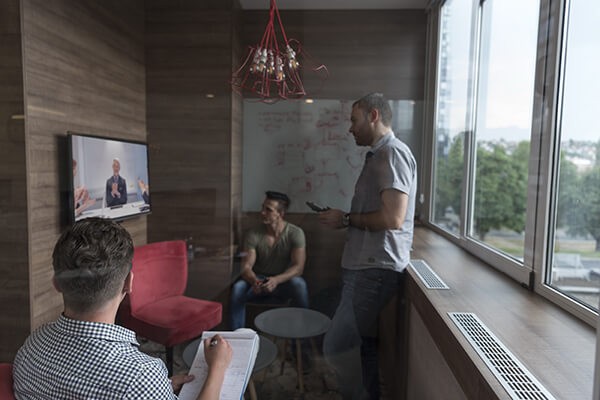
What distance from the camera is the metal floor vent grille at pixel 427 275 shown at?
5.68 feet

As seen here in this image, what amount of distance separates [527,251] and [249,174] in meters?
1.75

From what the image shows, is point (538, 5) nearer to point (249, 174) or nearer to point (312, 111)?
point (312, 111)

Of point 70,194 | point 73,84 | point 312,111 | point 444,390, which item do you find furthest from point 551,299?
point 73,84

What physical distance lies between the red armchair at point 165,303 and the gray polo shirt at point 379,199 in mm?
1050

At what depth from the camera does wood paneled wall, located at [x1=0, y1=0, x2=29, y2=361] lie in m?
1.77

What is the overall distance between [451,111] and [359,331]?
150cm

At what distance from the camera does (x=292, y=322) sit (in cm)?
274

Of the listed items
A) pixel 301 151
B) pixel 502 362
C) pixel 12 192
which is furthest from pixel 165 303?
pixel 502 362

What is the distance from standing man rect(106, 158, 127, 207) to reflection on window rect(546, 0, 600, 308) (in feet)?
7.39

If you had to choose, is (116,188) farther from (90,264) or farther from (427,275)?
(427,275)

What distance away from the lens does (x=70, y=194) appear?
80.4 inches

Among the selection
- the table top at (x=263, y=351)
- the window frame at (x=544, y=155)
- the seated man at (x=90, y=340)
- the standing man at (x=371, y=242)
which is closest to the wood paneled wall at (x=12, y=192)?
the table top at (x=263, y=351)

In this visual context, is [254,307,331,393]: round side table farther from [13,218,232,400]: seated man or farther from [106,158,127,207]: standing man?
[13,218,232,400]: seated man

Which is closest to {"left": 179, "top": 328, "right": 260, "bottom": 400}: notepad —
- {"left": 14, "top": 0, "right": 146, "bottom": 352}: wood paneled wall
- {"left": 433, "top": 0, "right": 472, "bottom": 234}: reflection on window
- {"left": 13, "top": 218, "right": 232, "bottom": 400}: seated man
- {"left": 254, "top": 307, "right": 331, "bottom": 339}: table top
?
{"left": 13, "top": 218, "right": 232, "bottom": 400}: seated man
